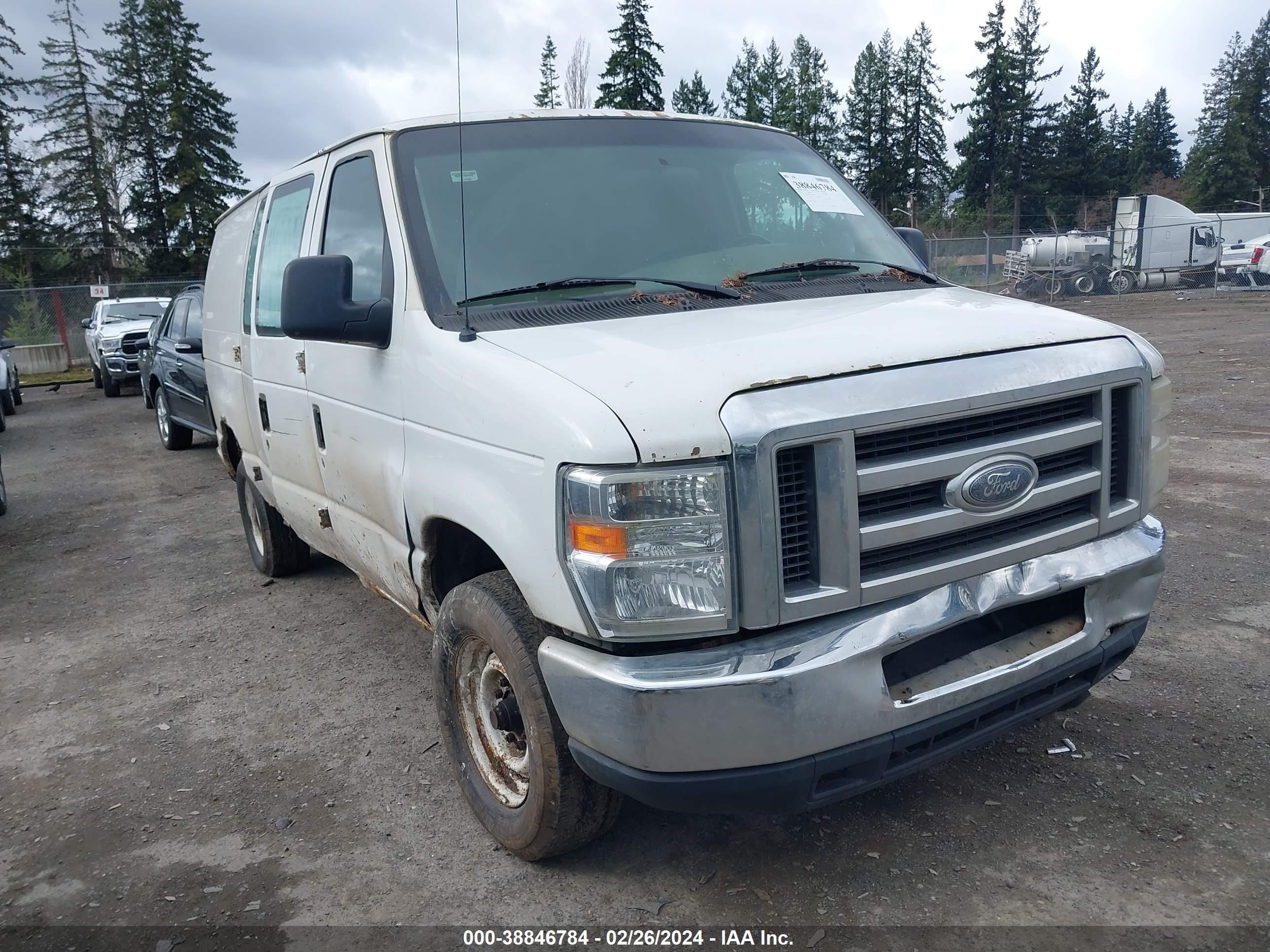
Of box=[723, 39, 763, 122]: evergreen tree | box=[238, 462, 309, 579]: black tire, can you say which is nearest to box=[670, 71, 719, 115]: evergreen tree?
box=[723, 39, 763, 122]: evergreen tree

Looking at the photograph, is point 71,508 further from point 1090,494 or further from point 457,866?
point 1090,494

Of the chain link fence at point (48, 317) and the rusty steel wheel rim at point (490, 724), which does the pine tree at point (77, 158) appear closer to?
the chain link fence at point (48, 317)

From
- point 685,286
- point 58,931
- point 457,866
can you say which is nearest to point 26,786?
point 58,931

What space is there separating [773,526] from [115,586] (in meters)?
5.43

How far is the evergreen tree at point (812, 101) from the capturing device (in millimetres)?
66562

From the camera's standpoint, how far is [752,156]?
3.94m

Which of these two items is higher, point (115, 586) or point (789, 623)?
point (789, 623)

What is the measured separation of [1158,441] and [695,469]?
5.59 feet

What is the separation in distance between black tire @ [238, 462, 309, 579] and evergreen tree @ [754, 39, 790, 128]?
6429cm

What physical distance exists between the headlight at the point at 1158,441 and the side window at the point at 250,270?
4.09 meters

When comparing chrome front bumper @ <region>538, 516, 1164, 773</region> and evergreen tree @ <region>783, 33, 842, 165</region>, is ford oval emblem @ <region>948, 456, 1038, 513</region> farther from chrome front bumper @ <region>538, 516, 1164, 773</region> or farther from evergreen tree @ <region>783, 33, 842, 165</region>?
evergreen tree @ <region>783, 33, 842, 165</region>

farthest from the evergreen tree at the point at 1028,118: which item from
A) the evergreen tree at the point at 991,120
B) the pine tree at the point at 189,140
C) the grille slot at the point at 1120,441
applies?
the grille slot at the point at 1120,441

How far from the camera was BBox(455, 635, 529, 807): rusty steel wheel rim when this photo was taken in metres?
2.96

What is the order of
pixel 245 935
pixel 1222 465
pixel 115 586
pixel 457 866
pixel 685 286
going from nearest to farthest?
pixel 245 935 < pixel 457 866 < pixel 685 286 < pixel 115 586 < pixel 1222 465
